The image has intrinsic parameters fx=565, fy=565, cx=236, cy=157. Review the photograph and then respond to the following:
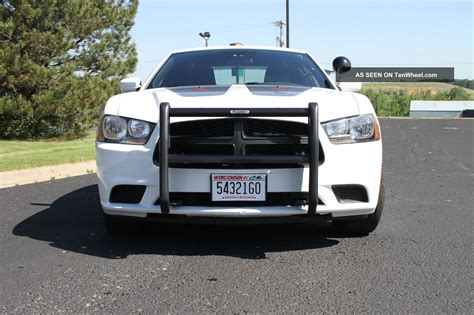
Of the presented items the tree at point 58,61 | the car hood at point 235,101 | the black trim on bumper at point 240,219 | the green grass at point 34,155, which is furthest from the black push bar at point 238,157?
the tree at point 58,61

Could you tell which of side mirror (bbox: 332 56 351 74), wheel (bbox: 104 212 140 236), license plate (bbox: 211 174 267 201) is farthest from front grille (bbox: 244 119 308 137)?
side mirror (bbox: 332 56 351 74)

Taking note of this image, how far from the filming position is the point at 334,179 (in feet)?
12.8

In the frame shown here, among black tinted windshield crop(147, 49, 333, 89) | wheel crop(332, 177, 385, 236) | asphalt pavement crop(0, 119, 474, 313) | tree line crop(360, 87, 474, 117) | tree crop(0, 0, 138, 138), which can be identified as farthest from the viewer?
tree line crop(360, 87, 474, 117)

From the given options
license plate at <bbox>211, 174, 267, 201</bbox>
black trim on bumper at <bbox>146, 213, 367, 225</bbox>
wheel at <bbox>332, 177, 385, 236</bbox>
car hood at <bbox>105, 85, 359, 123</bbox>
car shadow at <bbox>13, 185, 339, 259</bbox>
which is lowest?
car shadow at <bbox>13, 185, 339, 259</bbox>

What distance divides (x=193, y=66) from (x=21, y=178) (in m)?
4.50

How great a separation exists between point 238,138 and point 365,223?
1.39 metres

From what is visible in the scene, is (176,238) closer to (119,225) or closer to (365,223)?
(119,225)

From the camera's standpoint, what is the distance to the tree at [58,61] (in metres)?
15.2

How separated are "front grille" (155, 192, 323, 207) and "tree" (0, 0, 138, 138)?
12338 millimetres

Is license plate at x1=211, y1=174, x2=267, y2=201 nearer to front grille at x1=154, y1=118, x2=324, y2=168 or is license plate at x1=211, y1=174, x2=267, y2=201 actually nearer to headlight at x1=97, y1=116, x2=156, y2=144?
front grille at x1=154, y1=118, x2=324, y2=168

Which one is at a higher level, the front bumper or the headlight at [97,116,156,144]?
the headlight at [97,116,156,144]

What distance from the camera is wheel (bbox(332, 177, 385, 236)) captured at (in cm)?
446

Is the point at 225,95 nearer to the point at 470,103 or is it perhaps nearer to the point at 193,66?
the point at 193,66

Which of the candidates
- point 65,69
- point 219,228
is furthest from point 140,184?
point 65,69
